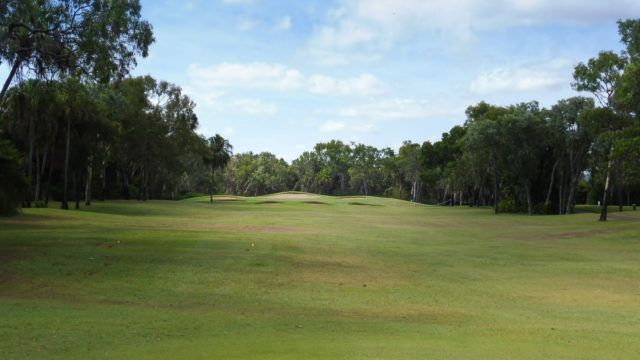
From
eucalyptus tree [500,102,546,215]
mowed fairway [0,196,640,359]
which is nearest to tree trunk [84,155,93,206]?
mowed fairway [0,196,640,359]

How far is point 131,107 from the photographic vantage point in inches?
2418

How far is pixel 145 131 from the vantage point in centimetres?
6731

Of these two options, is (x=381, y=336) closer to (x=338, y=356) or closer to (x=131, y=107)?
(x=338, y=356)

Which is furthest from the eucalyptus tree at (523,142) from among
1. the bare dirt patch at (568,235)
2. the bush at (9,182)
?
the bush at (9,182)

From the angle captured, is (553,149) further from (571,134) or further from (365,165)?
(365,165)

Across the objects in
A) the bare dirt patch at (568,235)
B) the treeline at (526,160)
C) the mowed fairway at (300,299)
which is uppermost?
the treeline at (526,160)

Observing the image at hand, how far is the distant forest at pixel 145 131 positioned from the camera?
64.6 feet

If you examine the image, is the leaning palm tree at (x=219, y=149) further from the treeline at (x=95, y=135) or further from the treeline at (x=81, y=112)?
the treeline at (x=95, y=135)

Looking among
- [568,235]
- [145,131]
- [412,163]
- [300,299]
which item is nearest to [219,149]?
[145,131]

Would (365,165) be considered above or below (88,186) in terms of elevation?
above

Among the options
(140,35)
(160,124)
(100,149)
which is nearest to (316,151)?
(160,124)

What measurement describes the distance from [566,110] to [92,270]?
5150 cm

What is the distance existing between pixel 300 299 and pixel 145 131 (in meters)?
60.0

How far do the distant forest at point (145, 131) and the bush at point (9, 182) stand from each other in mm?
78
